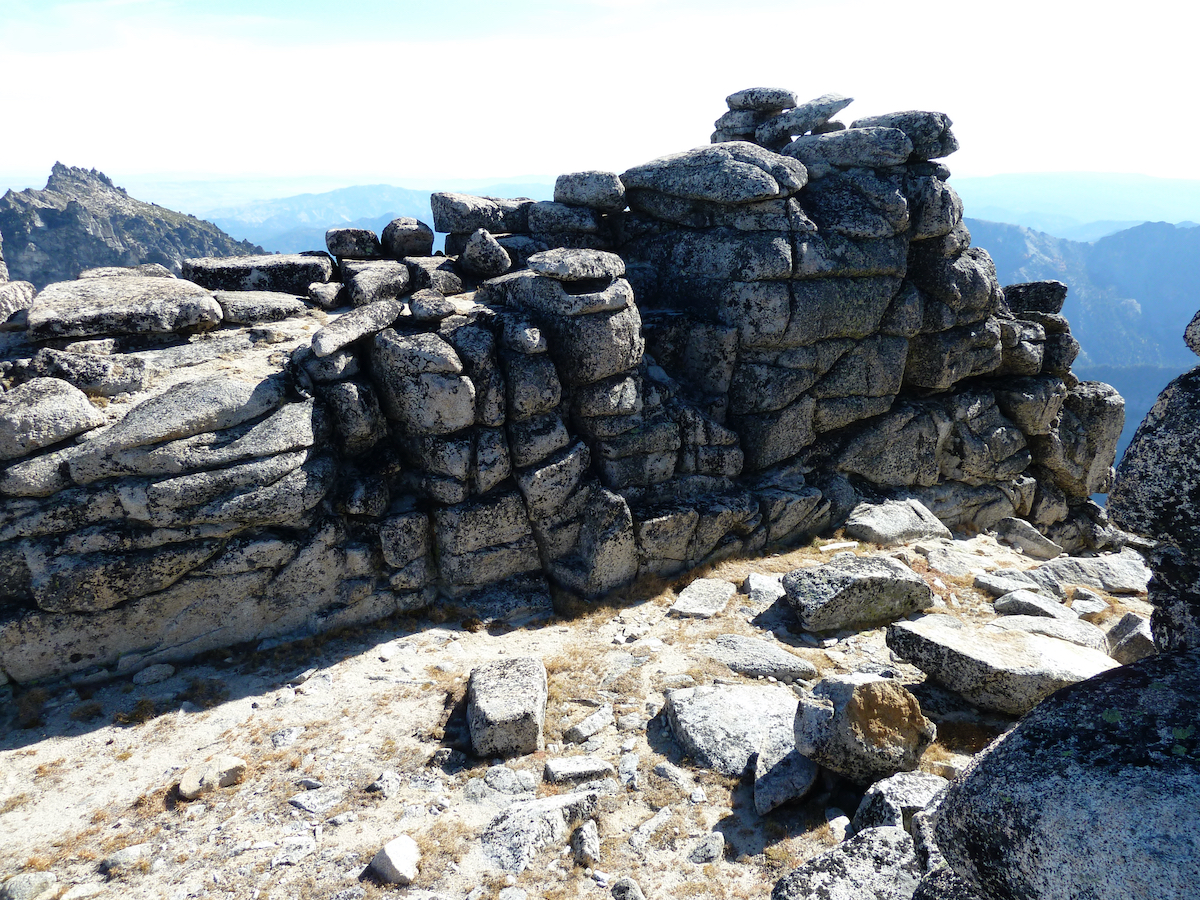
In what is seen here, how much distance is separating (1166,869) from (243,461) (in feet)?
58.3

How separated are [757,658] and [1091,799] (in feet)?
33.9

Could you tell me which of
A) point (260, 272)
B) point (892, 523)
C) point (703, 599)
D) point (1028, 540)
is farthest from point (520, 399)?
point (1028, 540)

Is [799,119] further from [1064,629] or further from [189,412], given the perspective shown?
[189,412]

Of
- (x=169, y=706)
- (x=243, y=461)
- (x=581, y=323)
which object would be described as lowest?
(x=169, y=706)

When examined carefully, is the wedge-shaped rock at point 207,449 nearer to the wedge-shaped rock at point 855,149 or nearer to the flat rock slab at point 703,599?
the flat rock slab at point 703,599

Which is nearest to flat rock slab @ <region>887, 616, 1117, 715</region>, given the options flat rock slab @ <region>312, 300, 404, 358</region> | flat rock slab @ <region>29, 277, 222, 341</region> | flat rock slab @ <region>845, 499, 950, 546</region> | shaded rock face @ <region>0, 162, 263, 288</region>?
flat rock slab @ <region>845, 499, 950, 546</region>

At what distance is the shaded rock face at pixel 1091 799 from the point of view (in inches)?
233

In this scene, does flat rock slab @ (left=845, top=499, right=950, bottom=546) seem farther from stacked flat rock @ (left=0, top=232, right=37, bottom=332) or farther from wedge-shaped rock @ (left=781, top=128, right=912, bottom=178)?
stacked flat rock @ (left=0, top=232, right=37, bottom=332)

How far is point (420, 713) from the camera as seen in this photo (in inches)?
601

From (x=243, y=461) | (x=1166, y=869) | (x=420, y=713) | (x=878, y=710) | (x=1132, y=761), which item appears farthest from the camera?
(x=243, y=461)

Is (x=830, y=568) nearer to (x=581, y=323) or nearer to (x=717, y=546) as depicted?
(x=717, y=546)

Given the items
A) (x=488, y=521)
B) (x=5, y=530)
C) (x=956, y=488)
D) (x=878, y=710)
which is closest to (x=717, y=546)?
(x=488, y=521)

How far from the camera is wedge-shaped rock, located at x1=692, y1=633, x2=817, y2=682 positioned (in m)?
16.1

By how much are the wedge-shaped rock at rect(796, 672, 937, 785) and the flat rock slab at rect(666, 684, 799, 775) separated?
141 cm
